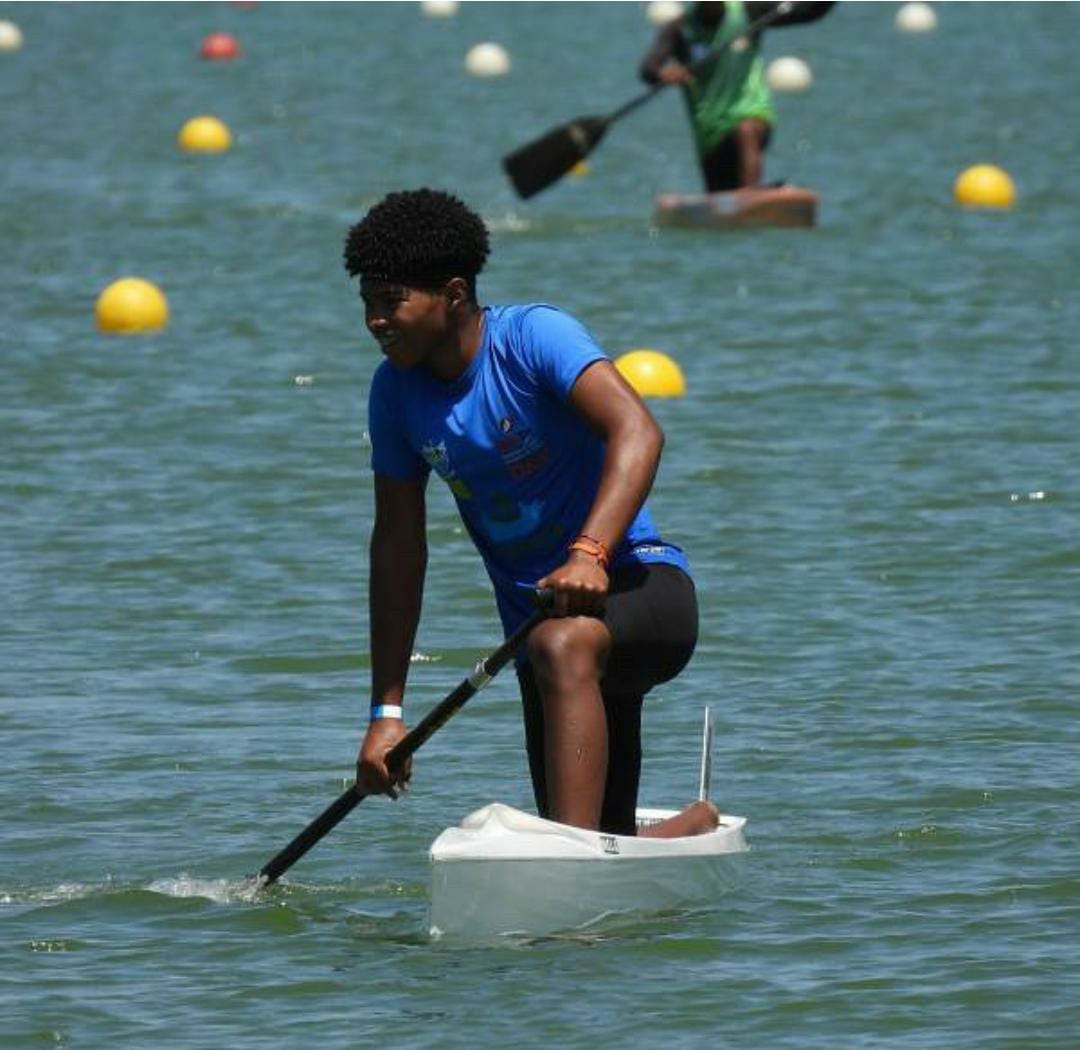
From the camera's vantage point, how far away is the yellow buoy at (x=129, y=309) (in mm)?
16969

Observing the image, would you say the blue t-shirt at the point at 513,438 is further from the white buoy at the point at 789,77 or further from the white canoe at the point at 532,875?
the white buoy at the point at 789,77

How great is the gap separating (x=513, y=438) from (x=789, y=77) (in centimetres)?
2614

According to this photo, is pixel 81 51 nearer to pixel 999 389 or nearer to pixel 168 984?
pixel 999 389

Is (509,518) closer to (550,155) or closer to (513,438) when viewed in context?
(513,438)

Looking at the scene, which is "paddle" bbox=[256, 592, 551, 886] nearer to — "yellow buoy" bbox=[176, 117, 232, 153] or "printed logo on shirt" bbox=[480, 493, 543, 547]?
"printed logo on shirt" bbox=[480, 493, 543, 547]

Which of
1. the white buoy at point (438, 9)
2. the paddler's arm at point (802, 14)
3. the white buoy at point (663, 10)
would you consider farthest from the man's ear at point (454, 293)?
the white buoy at point (438, 9)

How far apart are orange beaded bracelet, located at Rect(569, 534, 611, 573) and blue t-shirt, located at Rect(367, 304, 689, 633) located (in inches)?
9.1

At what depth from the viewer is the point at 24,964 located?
692 centimetres

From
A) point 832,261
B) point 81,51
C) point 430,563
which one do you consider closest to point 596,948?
point 430,563

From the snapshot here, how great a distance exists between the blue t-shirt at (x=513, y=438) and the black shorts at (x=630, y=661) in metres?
0.10

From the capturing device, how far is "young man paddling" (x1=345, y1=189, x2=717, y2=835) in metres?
6.51

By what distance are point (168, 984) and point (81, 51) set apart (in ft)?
105

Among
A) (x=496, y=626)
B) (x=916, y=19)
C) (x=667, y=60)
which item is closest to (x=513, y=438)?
(x=496, y=626)

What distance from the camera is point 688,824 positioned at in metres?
7.23
